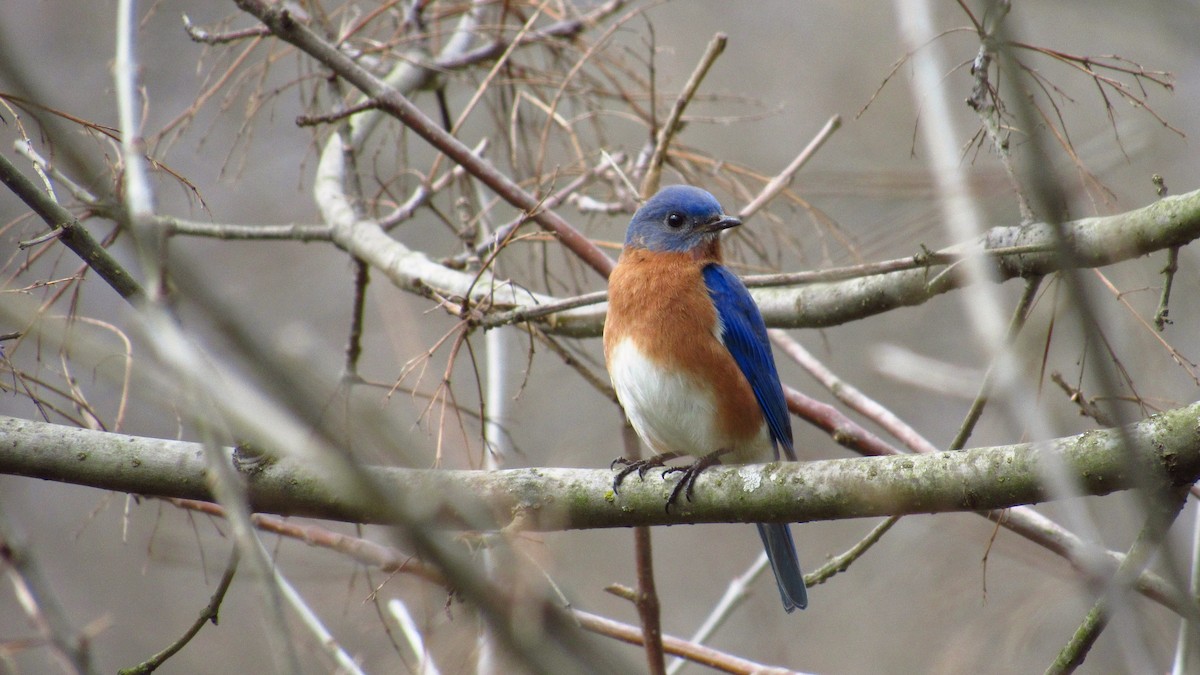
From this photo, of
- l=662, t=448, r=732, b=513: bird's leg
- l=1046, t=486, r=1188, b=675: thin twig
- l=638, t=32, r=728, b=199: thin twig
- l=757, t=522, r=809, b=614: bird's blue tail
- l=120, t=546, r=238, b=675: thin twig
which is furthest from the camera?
l=757, t=522, r=809, b=614: bird's blue tail

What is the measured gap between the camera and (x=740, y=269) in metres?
4.66

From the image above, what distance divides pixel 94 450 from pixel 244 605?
16.5 feet

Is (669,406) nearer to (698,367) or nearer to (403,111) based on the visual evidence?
(698,367)

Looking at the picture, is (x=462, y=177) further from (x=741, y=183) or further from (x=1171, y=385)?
(x=1171, y=385)

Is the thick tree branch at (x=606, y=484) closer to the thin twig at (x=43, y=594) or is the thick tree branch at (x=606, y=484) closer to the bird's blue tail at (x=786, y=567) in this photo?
the thin twig at (x=43, y=594)

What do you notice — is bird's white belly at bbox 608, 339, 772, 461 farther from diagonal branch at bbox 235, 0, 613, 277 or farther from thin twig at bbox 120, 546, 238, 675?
thin twig at bbox 120, 546, 238, 675

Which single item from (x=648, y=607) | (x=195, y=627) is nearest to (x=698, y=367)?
(x=648, y=607)

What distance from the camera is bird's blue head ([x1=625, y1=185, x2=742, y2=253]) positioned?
4.21m

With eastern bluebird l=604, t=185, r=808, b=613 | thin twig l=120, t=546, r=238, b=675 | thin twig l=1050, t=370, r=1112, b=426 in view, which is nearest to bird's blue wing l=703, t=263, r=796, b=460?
eastern bluebird l=604, t=185, r=808, b=613

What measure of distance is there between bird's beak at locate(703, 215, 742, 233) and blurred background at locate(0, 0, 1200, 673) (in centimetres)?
20

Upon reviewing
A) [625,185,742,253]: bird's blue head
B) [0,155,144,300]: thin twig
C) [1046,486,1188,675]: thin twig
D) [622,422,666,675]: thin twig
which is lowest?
[1046,486,1188,675]: thin twig

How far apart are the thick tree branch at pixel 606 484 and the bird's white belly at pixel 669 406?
0.88 meters

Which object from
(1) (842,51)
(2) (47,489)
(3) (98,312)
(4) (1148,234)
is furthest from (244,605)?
(1) (842,51)

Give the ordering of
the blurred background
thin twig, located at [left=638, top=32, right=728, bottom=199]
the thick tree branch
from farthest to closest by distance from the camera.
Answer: thin twig, located at [left=638, top=32, right=728, bottom=199] < the blurred background < the thick tree branch
